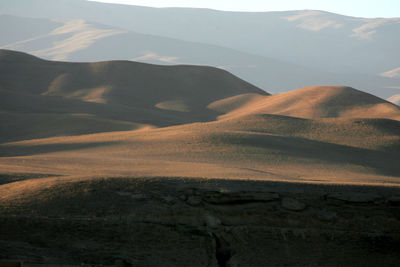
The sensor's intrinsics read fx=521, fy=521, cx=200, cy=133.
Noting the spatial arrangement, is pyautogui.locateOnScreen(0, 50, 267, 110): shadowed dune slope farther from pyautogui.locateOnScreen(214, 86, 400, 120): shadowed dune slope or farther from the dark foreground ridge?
the dark foreground ridge

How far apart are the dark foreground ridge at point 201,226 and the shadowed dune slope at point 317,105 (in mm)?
33435

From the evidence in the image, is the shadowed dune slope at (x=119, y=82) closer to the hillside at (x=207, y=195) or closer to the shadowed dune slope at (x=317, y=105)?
the shadowed dune slope at (x=317, y=105)

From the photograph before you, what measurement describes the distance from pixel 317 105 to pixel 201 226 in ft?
131

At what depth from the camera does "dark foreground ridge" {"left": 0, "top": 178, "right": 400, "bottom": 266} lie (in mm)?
9688

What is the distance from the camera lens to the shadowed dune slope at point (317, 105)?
45.3 metres

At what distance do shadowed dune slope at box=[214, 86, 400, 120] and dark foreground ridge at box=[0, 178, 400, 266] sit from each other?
33.4 m

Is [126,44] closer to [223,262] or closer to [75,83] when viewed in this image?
[75,83]

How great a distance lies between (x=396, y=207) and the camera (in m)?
10.8


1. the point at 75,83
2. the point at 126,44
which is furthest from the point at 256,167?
the point at 126,44

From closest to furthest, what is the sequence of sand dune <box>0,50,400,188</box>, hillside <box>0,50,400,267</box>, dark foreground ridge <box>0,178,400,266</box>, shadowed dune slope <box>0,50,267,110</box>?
dark foreground ridge <box>0,178,400,266</box> < hillside <box>0,50,400,267</box> < sand dune <box>0,50,400,188</box> < shadowed dune slope <box>0,50,267,110</box>

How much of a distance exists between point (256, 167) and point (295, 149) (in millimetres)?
5938

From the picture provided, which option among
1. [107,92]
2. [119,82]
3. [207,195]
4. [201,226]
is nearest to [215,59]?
[119,82]

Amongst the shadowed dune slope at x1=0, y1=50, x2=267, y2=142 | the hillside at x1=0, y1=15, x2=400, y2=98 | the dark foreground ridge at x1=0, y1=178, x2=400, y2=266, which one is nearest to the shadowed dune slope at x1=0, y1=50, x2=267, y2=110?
the shadowed dune slope at x1=0, y1=50, x2=267, y2=142

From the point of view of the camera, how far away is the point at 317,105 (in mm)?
48250
